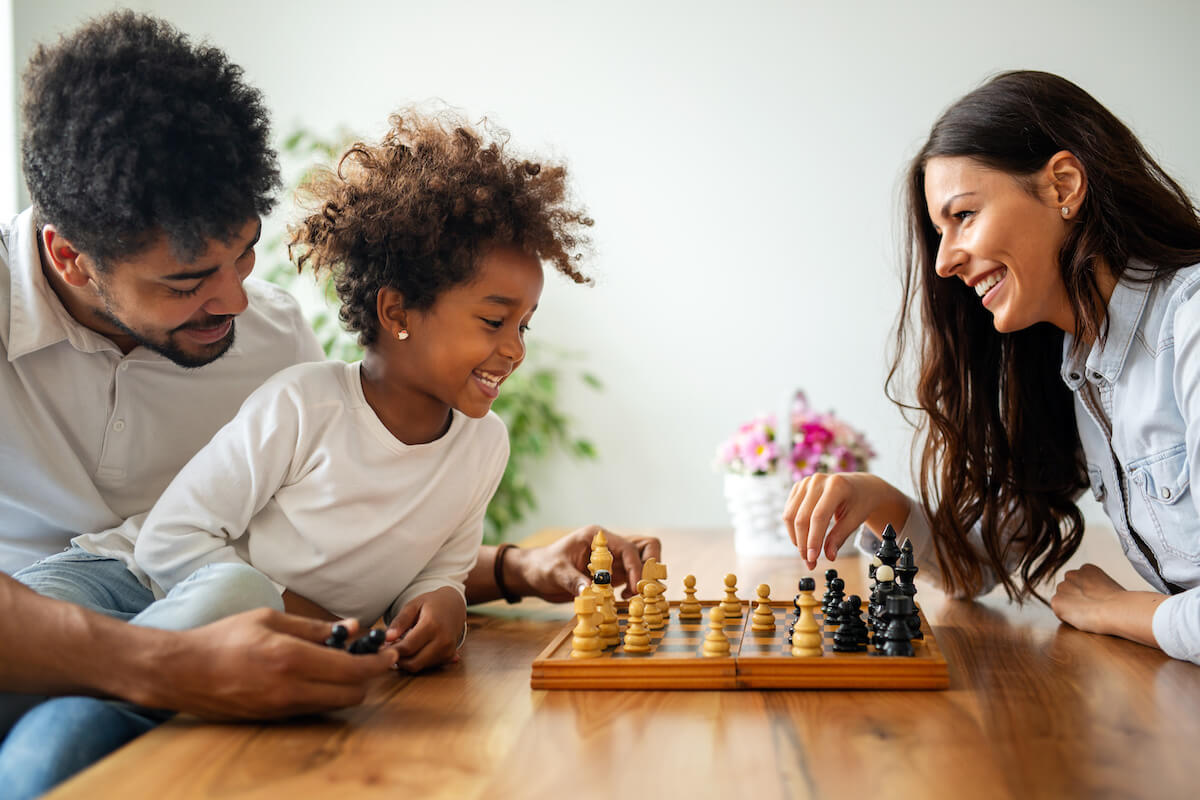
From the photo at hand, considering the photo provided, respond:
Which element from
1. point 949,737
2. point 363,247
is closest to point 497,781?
point 949,737

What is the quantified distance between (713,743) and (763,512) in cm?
149

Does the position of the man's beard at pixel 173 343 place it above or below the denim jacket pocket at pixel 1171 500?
above

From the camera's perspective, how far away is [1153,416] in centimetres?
152

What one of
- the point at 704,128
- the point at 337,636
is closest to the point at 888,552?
the point at 337,636

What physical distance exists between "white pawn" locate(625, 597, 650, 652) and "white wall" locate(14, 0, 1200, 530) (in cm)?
297

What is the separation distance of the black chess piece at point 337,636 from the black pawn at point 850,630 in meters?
0.61

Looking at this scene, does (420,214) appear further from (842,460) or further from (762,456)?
(842,460)

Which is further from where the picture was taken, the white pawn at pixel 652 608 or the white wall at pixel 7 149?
the white wall at pixel 7 149

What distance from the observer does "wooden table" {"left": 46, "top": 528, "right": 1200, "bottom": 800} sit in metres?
0.94

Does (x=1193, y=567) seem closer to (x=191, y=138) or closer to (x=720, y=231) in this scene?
(x=191, y=138)

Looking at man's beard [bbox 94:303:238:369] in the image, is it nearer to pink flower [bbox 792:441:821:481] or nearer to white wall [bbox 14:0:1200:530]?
pink flower [bbox 792:441:821:481]

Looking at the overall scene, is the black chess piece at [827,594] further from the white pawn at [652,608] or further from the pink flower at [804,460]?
the pink flower at [804,460]

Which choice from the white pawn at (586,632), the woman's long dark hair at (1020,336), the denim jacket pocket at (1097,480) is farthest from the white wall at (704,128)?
the white pawn at (586,632)

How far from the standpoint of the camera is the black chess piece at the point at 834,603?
4.57 ft
